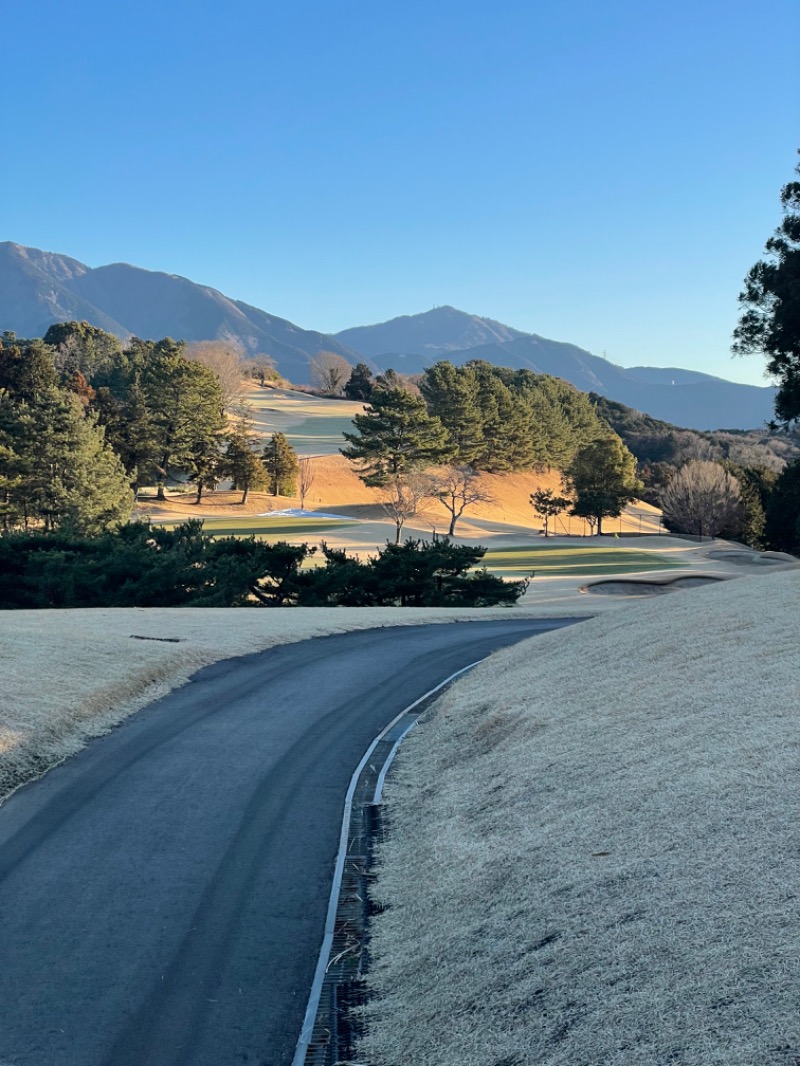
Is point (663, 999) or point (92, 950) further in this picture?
point (92, 950)

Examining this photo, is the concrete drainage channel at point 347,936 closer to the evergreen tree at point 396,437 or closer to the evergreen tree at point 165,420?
the evergreen tree at point 396,437

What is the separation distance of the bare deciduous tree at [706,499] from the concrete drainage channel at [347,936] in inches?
2942

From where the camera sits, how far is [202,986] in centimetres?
805

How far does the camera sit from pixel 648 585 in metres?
49.4

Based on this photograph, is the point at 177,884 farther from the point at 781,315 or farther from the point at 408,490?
the point at 408,490

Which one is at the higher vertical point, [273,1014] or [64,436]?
[64,436]

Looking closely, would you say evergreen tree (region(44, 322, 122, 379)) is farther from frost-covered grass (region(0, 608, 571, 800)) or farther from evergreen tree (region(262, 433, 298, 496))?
frost-covered grass (region(0, 608, 571, 800))

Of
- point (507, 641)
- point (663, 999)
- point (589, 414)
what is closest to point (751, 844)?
point (663, 999)

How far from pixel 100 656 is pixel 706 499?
72.5 meters

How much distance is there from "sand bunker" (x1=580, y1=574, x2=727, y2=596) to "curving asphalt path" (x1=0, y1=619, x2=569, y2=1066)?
33275mm

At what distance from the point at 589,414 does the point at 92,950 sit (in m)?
148

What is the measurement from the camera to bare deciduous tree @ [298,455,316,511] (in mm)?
94619

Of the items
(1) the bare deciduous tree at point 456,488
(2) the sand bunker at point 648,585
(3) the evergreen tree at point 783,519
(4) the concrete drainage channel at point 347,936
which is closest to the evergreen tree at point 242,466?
(1) the bare deciduous tree at point 456,488

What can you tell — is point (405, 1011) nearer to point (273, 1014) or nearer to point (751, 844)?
point (273, 1014)
